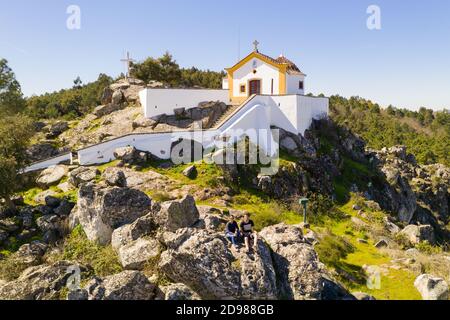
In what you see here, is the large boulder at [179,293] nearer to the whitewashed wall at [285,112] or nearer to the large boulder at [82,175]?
the large boulder at [82,175]

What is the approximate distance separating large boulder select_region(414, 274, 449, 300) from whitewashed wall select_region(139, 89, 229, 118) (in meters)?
23.2

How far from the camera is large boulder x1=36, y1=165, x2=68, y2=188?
75.0ft

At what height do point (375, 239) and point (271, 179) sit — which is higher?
point (271, 179)

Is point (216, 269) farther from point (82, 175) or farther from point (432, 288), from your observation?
point (82, 175)

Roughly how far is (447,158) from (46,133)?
81.3 m

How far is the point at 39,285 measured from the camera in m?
11.2

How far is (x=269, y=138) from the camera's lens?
92.1 feet

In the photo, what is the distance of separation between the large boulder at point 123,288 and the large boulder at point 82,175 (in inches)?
482

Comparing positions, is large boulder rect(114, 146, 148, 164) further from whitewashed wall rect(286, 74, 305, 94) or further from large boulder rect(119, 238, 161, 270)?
whitewashed wall rect(286, 74, 305, 94)

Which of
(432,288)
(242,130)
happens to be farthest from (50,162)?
(432,288)

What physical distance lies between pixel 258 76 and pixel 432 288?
2499cm

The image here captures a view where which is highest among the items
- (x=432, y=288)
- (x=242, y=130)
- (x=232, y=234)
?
(x=242, y=130)
